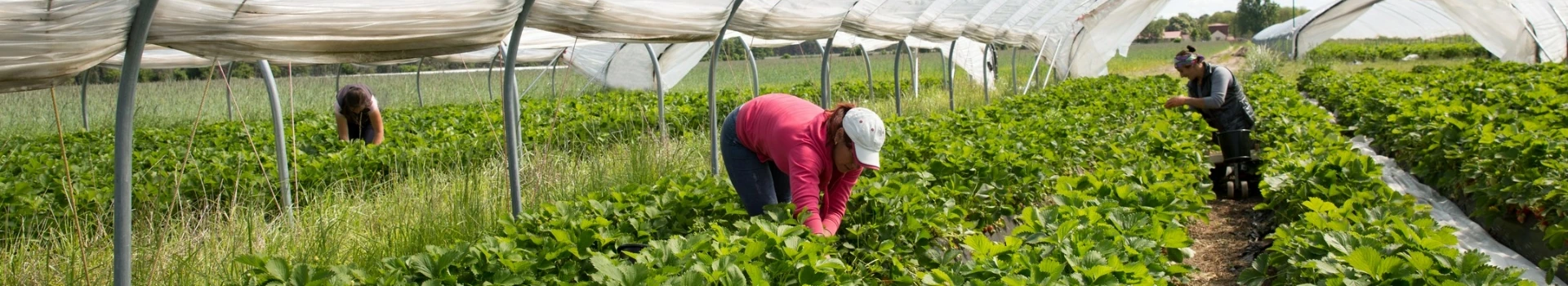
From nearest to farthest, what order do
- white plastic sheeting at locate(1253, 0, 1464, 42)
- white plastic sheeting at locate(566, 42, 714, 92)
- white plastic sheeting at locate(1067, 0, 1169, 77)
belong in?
white plastic sheeting at locate(1067, 0, 1169, 77) < white plastic sheeting at locate(566, 42, 714, 92) < white plastic sheeting at locate(1253, 0, 1464, 42)

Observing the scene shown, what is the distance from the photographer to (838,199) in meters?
3.68

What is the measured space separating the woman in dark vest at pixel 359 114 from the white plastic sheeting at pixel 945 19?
4.15 metres

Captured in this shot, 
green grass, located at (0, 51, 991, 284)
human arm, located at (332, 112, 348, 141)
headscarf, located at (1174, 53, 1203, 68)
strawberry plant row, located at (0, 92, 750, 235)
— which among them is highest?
headscarf, located at (1174, 53, 1203, 68)

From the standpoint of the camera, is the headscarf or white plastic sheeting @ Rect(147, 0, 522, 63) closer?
white plastic sheeting @ Rect(147, 0, 522, 63)

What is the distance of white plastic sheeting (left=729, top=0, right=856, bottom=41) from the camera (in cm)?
625

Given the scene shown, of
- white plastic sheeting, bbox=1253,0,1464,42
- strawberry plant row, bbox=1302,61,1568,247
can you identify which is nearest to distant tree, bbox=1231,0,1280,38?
white plastic sheeting, bbox=1253,0,1464,42

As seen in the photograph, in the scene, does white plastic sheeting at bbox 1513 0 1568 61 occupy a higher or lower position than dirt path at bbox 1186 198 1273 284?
higher

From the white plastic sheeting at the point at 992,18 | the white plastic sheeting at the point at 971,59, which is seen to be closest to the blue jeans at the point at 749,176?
the white plastic sheeting at the point at 992,18

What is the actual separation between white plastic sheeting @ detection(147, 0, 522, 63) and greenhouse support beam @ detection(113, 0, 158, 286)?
7 centimetres

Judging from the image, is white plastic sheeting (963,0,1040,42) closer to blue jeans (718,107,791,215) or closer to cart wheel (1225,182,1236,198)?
cart wheel (1225,182,1236,198)

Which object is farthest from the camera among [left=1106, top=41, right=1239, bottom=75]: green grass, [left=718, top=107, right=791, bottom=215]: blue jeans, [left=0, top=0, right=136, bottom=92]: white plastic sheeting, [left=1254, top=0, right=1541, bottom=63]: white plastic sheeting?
[left=1106, top=41, right=1239, bottom=75]: green grass

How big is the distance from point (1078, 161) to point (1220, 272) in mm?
1003

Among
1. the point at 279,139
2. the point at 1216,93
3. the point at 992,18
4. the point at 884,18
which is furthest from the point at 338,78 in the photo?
Answer: the point at 1216,93

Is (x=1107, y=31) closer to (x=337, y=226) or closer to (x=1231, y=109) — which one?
(x=1231, y=109)
